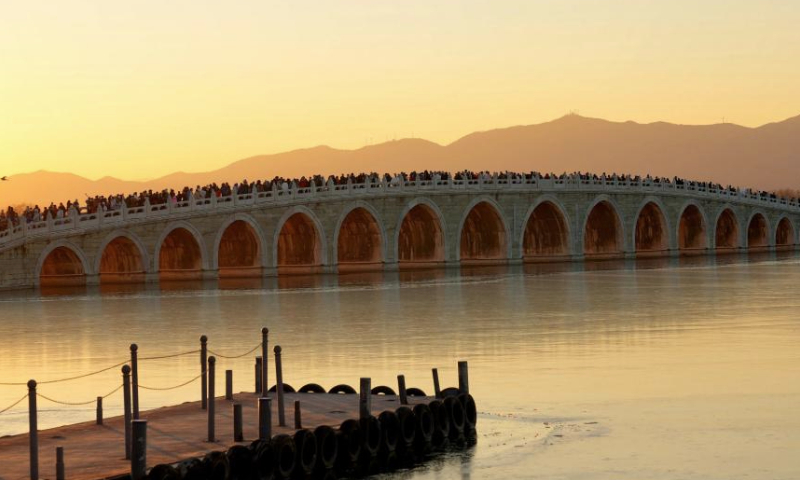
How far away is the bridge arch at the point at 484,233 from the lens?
81844 mm

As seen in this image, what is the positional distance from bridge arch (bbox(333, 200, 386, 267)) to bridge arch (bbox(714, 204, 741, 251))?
32549 millimetres

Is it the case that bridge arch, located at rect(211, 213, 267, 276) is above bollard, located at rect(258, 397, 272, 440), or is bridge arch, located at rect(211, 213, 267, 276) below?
above

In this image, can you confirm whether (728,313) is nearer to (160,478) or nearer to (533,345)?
(533,345)

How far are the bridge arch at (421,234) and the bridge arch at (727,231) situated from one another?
27622mm

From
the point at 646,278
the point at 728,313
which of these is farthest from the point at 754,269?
the point at 728,313

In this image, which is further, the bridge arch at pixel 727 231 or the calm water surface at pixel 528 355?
the bridge arch at pixel 727 231

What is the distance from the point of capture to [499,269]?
253 ft

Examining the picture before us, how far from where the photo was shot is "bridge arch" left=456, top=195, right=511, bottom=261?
8184 cm

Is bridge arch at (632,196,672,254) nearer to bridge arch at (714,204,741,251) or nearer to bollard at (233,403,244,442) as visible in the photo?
bridge arch at (714,204,741,251)

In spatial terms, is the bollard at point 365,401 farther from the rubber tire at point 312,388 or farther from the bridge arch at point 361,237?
the bridge arch at point 361,237

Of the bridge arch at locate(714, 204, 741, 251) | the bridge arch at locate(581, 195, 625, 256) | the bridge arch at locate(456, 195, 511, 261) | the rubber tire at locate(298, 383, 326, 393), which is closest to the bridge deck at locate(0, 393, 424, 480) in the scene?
the rubber tire at locate(298, 383, 326, 393)

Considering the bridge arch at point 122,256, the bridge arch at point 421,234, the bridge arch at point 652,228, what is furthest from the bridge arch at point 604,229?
the bridge arch at point 122,256

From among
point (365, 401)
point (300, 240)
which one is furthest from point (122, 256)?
point (365, 401)

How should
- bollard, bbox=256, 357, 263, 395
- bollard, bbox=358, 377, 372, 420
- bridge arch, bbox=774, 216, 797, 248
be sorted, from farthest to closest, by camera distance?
bridge arch, bbox=774, 216, 797, 248
bollard, bbox=256, 357, 263, 395
bollard, bbox=358, 377, 372, 420
